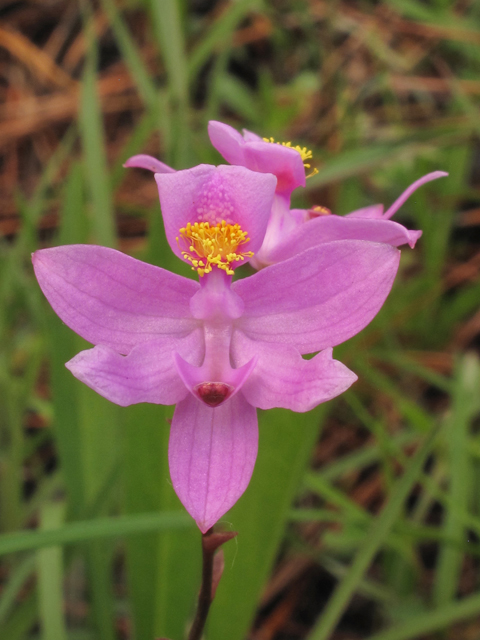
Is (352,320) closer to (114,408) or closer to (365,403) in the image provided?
(114,408)

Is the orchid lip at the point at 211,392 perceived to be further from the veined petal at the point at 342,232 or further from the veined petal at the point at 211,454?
the veined petal at the point at 342,232

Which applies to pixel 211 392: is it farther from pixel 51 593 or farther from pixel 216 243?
pixel 51 593

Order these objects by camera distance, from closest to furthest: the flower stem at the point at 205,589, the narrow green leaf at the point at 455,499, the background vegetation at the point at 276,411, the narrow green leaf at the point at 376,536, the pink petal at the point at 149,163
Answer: the flower stem at the point at 205,589 → the pink petal at the point at 149,163 → the narrow green leaf at the point at 376,536 → the background vegetation at the point at 276,411 → the narrow green leaf at the point at 455,499

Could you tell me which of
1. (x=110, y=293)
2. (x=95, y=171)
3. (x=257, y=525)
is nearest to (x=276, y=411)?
(x=257, y=525)

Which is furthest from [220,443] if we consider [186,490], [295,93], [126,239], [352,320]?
[295,93]

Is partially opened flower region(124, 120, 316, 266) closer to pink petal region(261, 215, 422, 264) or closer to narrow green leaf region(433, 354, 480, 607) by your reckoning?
pink petal region(261, 215, 422, 264)

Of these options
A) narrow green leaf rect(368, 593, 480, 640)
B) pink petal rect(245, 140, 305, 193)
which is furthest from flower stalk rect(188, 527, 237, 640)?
narrow green leaf rect(368, 593, 480, 640)

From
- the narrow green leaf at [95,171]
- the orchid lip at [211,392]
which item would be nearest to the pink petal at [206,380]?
the orchid lip at [211,392]
